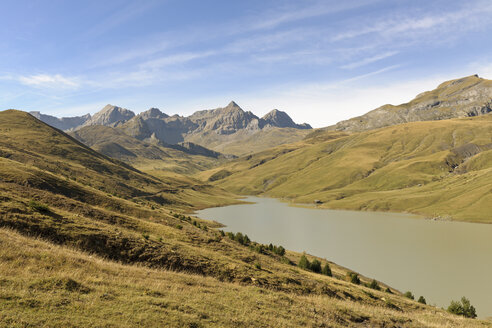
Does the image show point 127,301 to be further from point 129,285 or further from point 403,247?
point 403,247

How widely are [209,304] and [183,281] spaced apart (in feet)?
17.1

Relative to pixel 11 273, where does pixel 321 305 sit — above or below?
below

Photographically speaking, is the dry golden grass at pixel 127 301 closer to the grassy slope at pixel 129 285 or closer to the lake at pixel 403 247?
the grassy slope at pixel 129 285

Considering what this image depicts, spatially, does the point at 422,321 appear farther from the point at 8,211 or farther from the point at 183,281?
the point at 8,211

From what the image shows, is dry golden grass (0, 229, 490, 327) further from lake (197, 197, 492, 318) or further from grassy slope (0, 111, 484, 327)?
lake (197, 197, 492, 318)

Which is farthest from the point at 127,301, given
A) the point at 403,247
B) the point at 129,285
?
the point at 403,247

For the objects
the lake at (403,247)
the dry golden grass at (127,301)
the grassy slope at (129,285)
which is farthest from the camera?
the lake at (403,247)

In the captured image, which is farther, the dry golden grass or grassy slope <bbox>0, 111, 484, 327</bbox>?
grassy slope <bbox>0, 111, 484, 327</bbox>

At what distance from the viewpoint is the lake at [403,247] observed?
235 feet

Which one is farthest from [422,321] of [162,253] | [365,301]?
[162,253]

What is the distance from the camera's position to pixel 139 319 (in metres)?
13.9

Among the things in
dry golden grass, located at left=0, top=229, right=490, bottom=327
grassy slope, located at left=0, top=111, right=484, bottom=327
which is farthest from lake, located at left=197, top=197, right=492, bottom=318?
dry golden grass, located at left=0, top=229, right=490, bottom=327

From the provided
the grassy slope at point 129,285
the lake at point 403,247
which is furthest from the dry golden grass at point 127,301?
the lake at point 403,247

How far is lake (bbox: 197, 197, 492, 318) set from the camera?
235 feet
